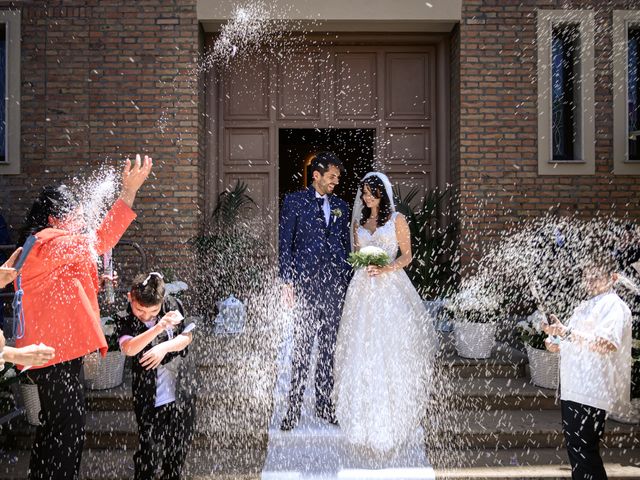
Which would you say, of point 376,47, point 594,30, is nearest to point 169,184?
point 376,47

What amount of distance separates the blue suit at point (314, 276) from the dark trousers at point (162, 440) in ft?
4.09

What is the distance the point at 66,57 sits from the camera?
722 centimetres

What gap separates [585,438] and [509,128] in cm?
492

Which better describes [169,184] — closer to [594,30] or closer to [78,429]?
[78,429]

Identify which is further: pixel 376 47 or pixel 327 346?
pixel 376 47

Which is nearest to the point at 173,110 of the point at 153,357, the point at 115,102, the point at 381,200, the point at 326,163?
the point at 115,102

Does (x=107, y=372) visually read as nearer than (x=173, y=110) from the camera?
Yes

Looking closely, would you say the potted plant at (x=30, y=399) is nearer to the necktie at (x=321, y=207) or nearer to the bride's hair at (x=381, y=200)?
the necktie at (x=321, y=207)

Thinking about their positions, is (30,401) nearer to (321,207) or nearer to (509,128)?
(321,207)

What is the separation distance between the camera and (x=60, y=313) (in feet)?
10.4

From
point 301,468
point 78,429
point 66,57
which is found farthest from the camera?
point 66,57

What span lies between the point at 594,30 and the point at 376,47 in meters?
2.74

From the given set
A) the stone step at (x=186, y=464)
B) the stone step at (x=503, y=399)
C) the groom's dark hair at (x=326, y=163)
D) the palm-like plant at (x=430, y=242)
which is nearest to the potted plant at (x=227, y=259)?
the palm-like plant at (x=430, y=242)

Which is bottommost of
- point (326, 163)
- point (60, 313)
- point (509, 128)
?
point (60, 313)
